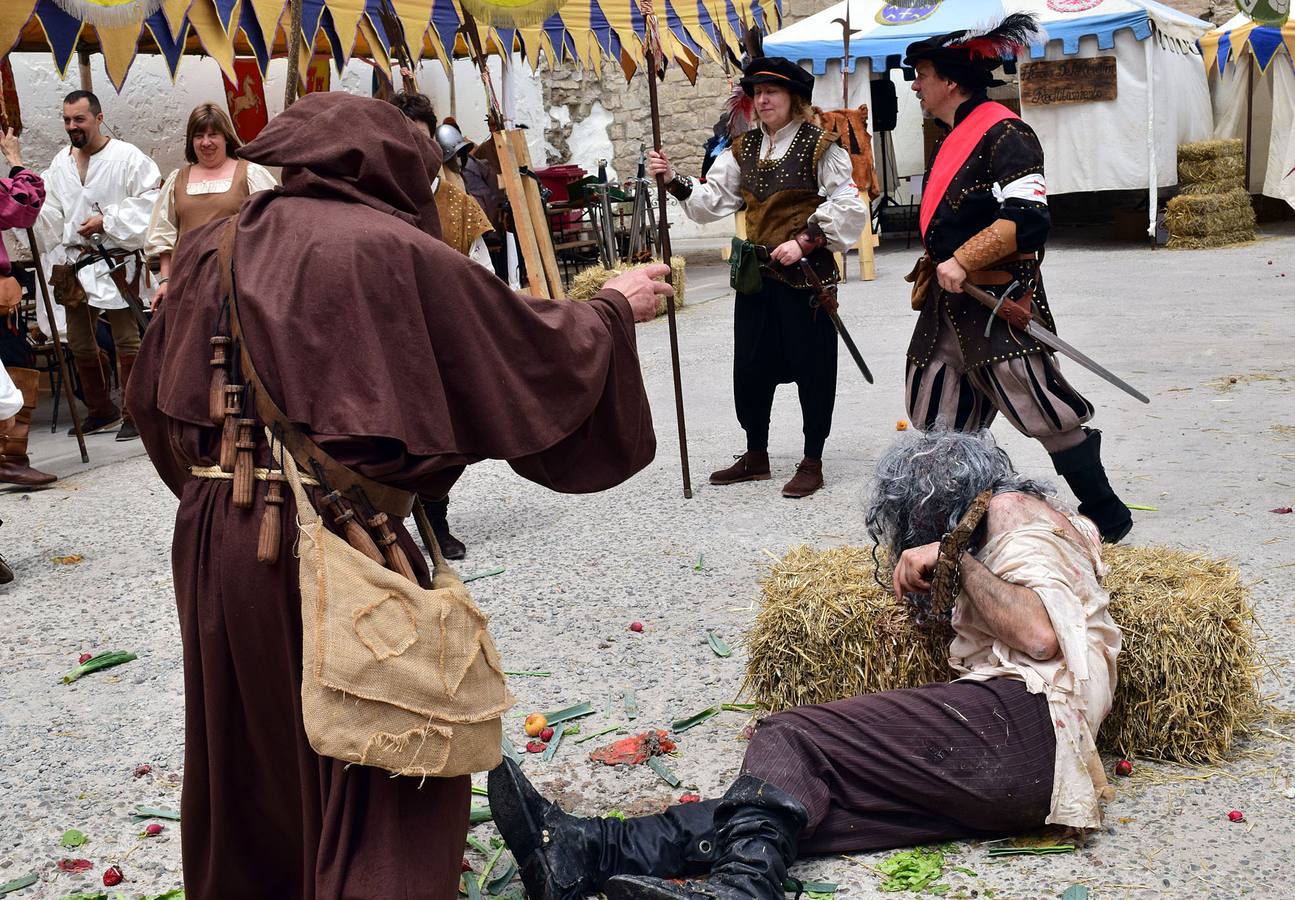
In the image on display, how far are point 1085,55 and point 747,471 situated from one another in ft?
30.4

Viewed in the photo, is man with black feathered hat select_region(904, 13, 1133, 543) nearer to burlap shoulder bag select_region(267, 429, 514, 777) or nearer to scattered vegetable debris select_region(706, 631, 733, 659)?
scattered vegetable debris select_region(706, 631, 733, 659)

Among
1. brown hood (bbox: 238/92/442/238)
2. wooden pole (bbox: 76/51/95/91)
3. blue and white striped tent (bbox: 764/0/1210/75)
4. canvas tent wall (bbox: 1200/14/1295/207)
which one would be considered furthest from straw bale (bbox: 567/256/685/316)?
brown hood (bbox: 238/92/442/238)

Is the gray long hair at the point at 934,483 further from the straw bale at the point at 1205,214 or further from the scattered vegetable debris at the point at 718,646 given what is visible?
the straw bale at the point at 1205,214

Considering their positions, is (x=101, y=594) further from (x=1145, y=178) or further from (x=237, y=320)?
(x=1145, y=178)

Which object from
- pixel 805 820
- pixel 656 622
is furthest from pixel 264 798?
pixel 656 622

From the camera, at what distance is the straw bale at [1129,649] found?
3.04 m

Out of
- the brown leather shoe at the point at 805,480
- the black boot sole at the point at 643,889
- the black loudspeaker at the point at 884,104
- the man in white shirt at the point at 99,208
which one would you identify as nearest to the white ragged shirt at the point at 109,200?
the man in white shirt at the point at 99,208

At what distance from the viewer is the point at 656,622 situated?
4277mm

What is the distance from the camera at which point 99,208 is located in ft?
25.1

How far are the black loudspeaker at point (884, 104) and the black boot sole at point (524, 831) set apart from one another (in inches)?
516

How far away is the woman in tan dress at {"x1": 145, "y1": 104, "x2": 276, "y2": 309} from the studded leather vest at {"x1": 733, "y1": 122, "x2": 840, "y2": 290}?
2507 mm

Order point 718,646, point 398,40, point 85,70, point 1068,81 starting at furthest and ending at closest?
1. point 1068,81
2. point 85,70
3. point 398,40
4. point 718,646

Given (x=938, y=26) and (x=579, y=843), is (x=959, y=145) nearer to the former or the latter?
(x=579, y=843)

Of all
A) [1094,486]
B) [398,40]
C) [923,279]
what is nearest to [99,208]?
[398,40]
